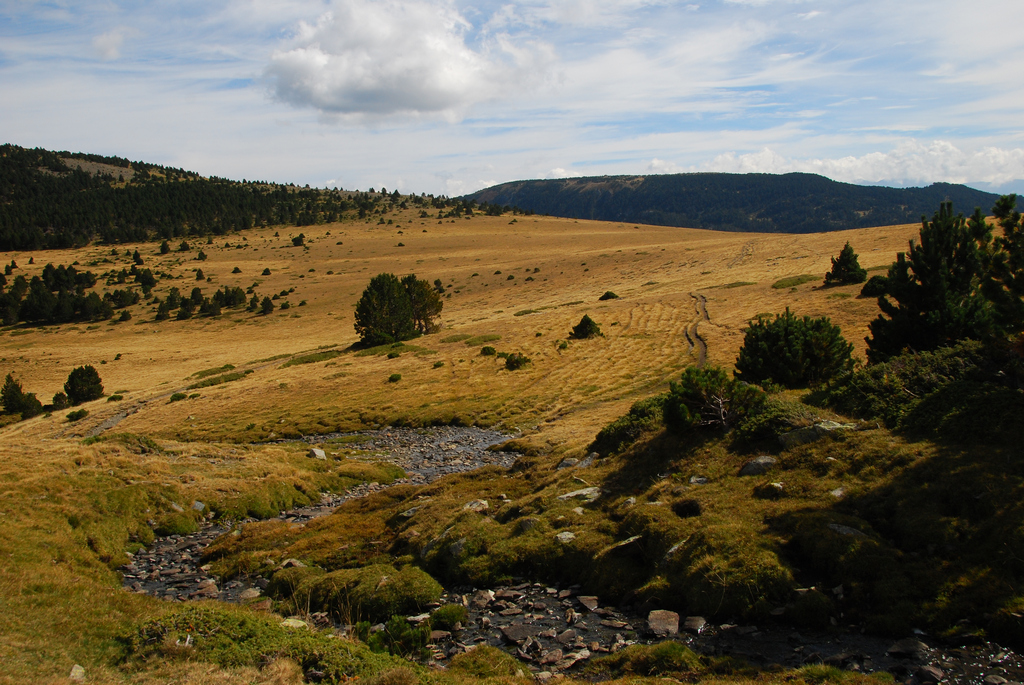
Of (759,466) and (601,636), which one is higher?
(759,466)

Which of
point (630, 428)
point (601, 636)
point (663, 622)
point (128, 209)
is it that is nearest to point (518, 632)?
point (601, 636)

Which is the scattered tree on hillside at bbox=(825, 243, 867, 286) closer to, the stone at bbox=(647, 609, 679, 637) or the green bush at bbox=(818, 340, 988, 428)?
the green bush at bbox=(818, 340, 988, 428)

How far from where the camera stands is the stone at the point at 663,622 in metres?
7.64

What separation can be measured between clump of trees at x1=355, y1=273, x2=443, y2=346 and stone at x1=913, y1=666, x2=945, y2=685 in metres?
45.3

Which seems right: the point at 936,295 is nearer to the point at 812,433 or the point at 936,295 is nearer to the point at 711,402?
the point at 711,402

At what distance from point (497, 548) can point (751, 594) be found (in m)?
4.57

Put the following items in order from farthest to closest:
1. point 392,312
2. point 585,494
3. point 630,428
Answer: point 392,312 → point 630,428 → point 585,494

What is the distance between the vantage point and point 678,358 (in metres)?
31.0

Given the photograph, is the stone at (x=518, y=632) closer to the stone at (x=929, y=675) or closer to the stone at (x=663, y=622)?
the stone at (x=663, y=622)

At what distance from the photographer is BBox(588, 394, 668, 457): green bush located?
1481cm

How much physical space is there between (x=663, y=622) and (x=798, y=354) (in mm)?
12730

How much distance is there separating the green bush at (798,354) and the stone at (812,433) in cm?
647

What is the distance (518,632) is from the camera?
27.2ft

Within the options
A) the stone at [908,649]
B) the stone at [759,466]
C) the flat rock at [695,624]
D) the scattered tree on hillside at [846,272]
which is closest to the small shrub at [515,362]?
the scattered tree on hillside at [846,272]
